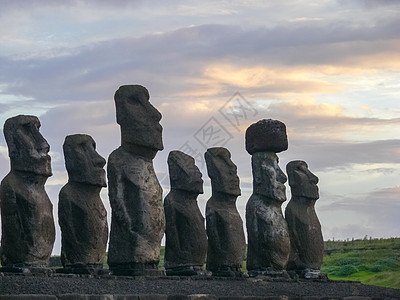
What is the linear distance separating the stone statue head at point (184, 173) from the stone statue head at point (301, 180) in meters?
3.93

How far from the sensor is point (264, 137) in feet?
75.3

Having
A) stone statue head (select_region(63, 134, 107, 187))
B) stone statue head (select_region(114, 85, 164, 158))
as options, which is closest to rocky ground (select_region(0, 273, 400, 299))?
stone statue head (select_region(63, 134, 107, 187))

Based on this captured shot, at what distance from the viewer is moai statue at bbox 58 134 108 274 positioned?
56.7 feet

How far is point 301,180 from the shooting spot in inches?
933

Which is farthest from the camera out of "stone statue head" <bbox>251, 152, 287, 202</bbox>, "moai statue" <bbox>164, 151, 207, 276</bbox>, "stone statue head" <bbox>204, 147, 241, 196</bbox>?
"stone statue head" <bbox>251, 152, 287, 202</bbox>

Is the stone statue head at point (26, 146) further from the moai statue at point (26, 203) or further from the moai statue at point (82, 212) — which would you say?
the moai statue at point (82, 212)

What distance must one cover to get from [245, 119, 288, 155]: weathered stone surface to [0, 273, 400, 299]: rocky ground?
328 cm

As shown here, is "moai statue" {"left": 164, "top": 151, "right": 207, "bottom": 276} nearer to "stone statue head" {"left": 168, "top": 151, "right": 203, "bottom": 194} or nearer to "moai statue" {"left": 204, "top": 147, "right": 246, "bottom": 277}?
"stone statue head" {"left": 168, "top": 151, "right": 203, "bottom": 194}

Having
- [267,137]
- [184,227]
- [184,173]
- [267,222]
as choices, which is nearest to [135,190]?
[184,227]

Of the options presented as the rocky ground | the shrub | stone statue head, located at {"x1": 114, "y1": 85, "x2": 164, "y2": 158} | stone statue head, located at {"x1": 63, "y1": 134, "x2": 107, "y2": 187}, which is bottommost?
the rocky ground

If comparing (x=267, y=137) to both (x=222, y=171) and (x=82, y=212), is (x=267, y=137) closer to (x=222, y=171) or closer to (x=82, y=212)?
(x=222, y=171)

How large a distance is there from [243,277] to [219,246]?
85cm

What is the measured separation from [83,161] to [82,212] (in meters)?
0.96

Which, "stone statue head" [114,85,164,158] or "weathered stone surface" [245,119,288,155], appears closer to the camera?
"stone statue head" [114,85,164,158]
